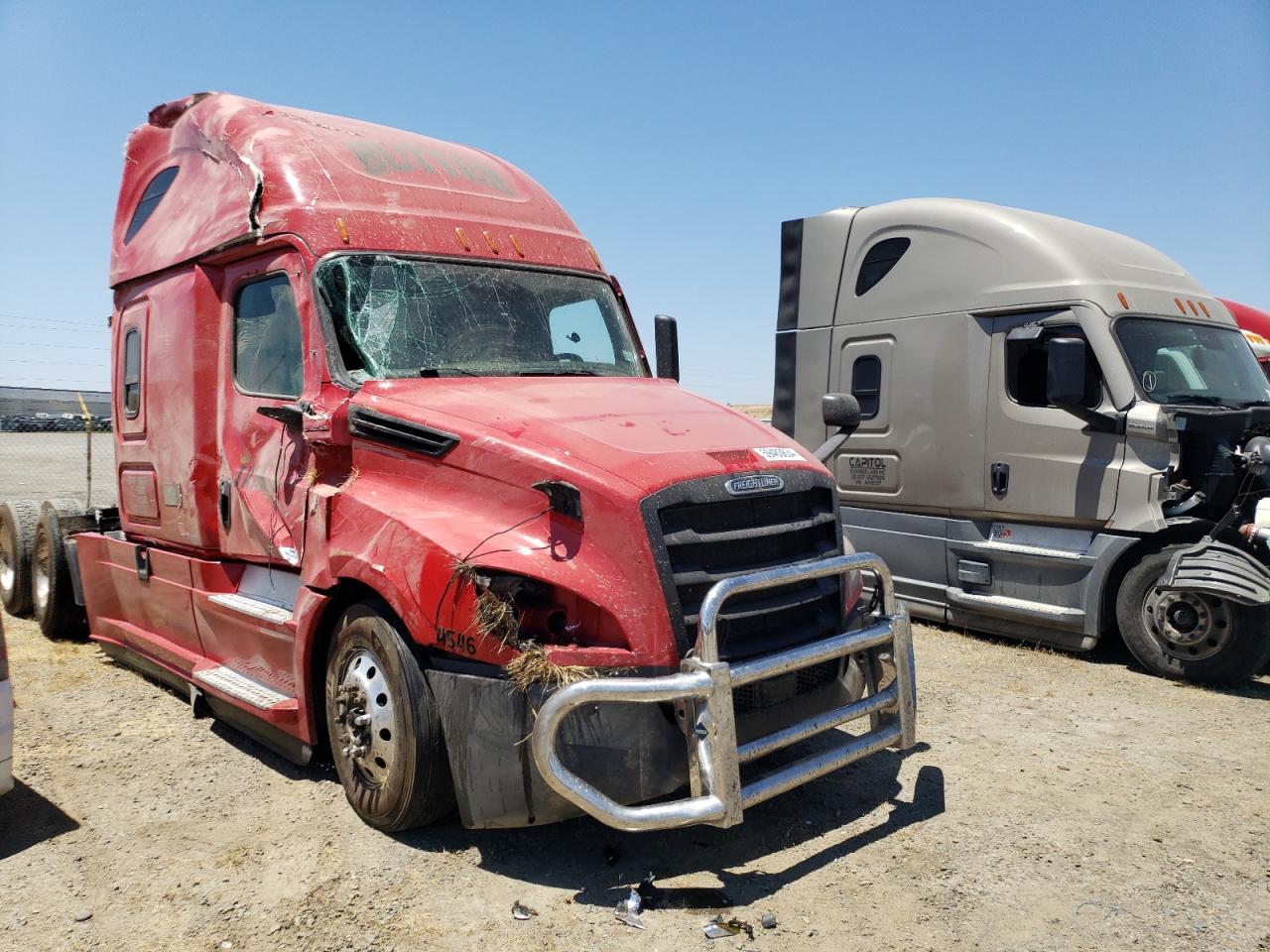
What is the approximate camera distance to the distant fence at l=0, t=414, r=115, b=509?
14602 millimetres

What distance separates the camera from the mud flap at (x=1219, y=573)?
614 cm

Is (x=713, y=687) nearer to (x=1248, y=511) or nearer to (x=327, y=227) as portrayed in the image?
(x=327, y=227)

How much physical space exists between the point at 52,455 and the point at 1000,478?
2025cm

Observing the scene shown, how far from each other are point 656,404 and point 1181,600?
431 cm

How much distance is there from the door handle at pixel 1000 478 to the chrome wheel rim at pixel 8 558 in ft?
27.2

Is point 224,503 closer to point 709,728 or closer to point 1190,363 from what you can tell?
point 709,728

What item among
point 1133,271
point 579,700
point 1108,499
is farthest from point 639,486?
point 1133,271

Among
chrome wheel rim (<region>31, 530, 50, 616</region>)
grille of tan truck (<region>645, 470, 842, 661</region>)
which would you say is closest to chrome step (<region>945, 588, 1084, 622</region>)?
grille of tan truck (<region>645, 470, 842, 661</region>)

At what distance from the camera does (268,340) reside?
205 inches

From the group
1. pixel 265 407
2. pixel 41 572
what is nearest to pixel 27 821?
pixel 265 407

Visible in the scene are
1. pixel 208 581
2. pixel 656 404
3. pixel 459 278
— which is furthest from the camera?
pixel 208 581

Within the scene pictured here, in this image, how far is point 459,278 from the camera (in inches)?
203

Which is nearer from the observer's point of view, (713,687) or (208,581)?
(713,687)

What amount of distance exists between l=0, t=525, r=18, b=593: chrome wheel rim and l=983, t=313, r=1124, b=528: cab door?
8328 mm
